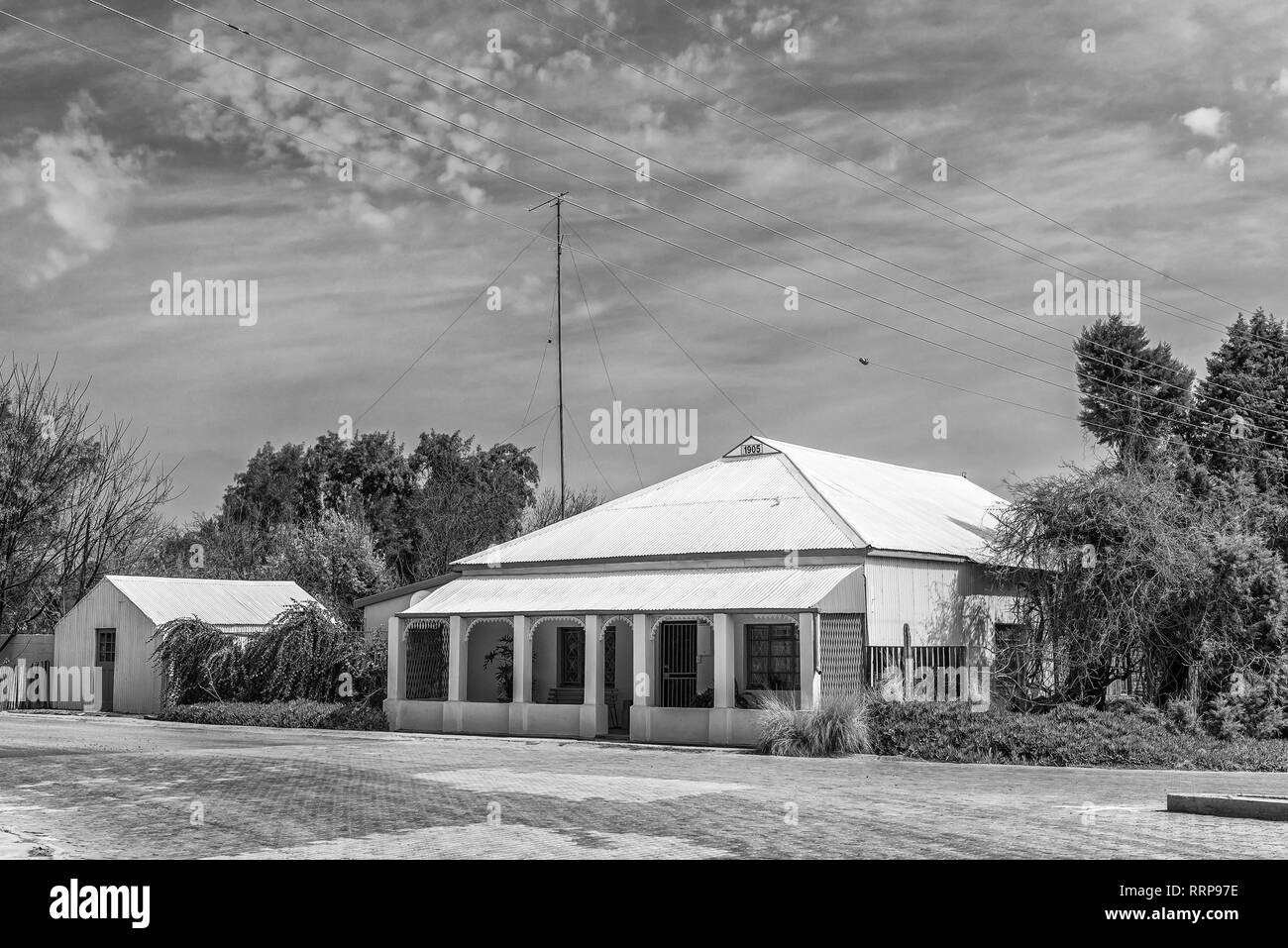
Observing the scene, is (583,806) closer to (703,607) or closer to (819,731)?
(819,731)

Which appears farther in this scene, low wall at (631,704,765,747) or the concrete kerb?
low wall at (631,704,765,747)

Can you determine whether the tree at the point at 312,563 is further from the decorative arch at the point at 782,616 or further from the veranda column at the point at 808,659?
the veranda column at the point at 808,659

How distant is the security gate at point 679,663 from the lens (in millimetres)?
28156

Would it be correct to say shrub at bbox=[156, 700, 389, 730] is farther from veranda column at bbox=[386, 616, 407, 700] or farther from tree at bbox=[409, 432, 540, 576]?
tree at bbox=[409, 432, 540, 576]

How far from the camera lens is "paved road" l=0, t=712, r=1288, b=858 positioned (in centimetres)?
1148

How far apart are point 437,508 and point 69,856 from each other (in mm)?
52549

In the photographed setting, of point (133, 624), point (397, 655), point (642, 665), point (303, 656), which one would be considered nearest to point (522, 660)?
point (642, 665)

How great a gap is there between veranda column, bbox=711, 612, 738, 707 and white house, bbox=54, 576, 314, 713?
1673 centimetres

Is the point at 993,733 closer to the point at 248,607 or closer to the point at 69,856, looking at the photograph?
the point at 69,856

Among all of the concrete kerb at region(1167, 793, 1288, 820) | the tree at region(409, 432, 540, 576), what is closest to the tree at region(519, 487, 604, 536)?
the tree at region(409, 432, 540, 576)

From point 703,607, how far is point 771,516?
14.1 ft

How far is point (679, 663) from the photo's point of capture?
28375mm

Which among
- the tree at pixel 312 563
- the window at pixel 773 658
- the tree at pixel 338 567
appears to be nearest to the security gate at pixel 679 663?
the window at pixel 773 658

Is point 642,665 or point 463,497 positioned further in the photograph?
point 463,497
